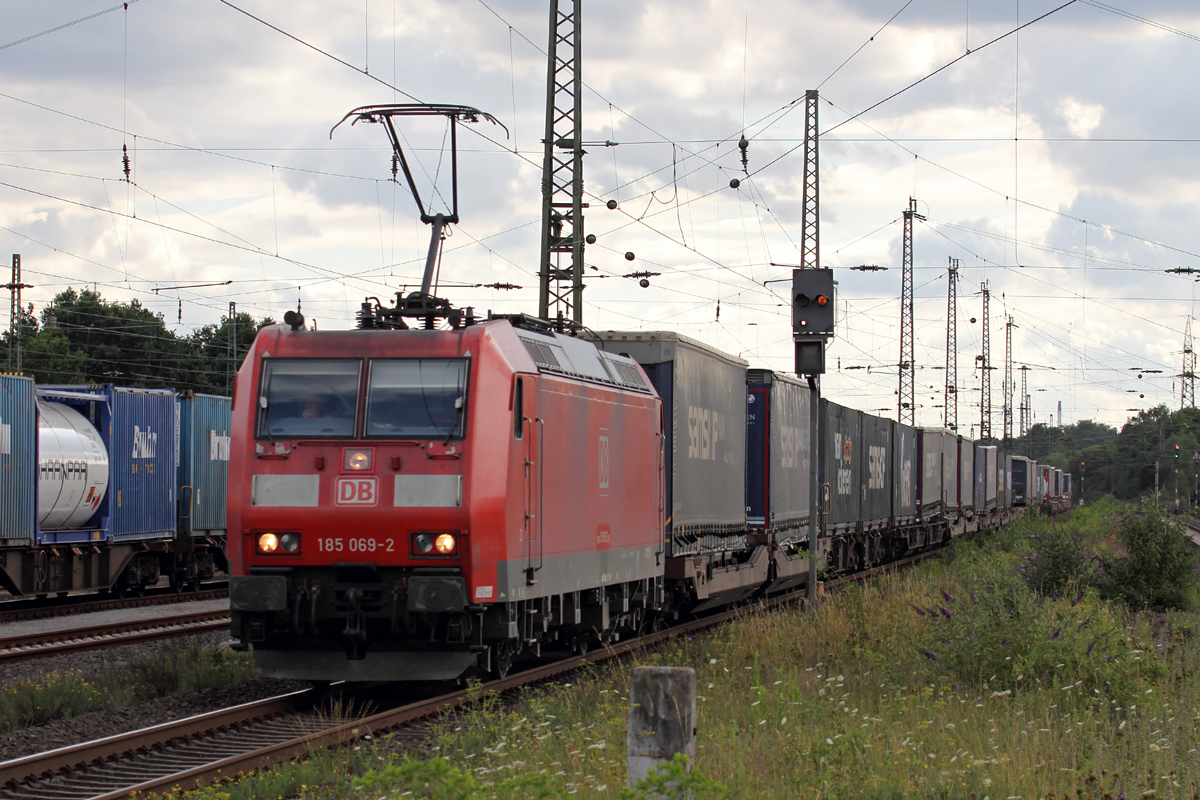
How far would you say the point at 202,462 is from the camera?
25.1 m

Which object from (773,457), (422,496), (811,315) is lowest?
(422,496)

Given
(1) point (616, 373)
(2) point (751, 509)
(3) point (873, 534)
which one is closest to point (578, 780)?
(1) point (616, 373)

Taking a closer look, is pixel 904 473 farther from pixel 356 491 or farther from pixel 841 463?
pixel 356 491

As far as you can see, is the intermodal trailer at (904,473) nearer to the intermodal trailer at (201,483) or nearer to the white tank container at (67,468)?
the intermodal trailer at (201,483)

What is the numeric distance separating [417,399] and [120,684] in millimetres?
4125

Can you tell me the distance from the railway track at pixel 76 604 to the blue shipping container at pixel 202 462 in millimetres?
1511

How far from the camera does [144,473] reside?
22953mm

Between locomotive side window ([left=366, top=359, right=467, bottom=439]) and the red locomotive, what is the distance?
0.04 feet

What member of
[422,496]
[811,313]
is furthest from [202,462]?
[422,496]

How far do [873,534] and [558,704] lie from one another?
69.5 feet

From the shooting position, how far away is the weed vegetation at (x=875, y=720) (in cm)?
657

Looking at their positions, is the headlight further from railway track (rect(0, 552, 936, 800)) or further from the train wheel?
the train wheel

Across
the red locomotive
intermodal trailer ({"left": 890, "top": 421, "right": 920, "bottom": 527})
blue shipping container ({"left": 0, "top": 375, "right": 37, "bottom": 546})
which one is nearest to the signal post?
the red locomotive

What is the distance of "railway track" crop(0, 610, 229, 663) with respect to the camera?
14144 mm
